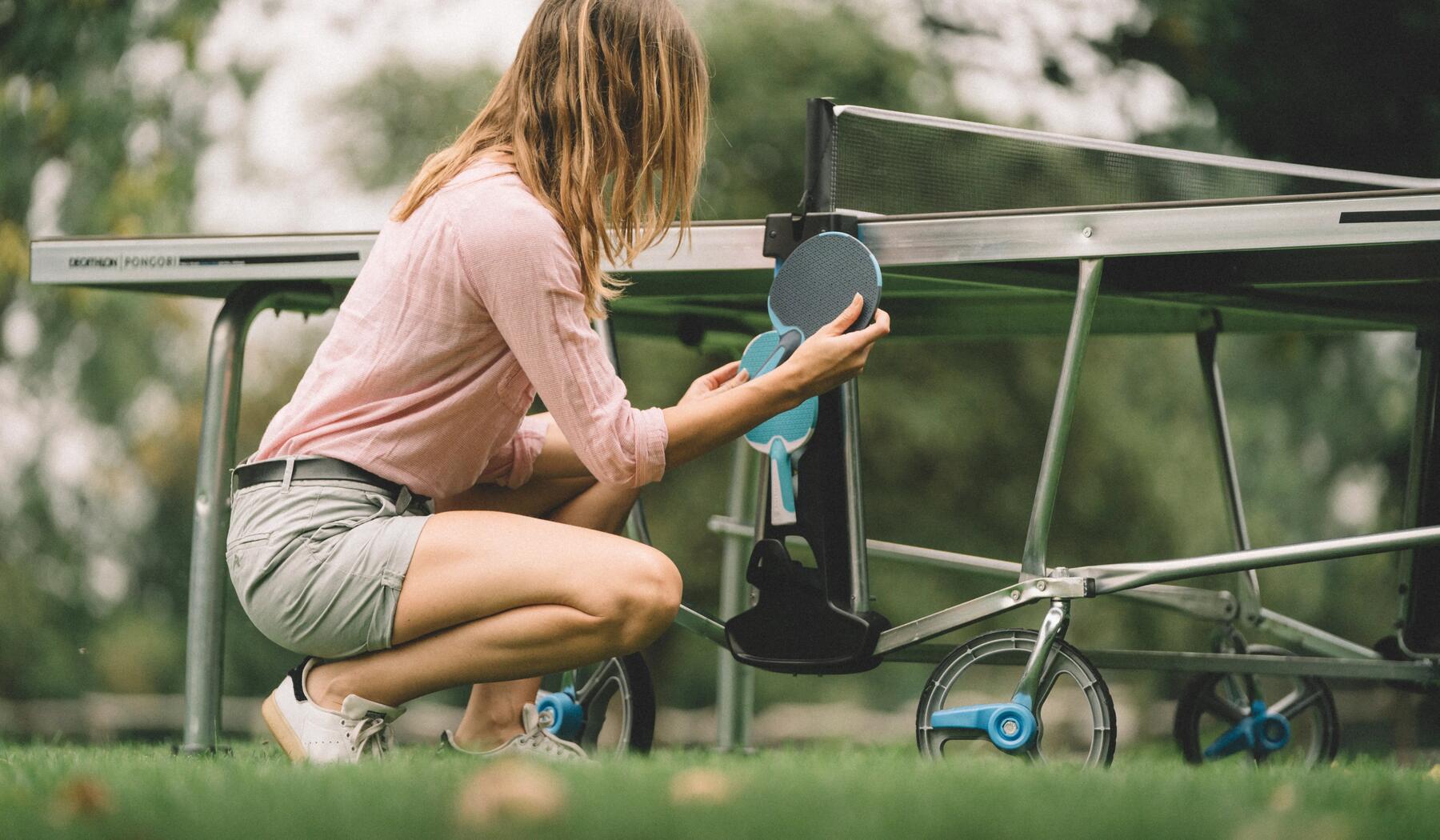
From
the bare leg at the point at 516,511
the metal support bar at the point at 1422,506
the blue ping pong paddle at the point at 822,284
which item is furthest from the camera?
the metal support bar at the point at 1422,506

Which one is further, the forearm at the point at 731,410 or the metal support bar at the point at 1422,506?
the metal support bar at the point at 1422,506

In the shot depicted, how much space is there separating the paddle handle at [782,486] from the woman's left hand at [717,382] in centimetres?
18

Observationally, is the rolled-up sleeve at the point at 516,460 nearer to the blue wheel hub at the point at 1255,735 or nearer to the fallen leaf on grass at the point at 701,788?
the fallen leaf on grass at the point at 701,788

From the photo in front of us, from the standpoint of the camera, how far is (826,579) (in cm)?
348

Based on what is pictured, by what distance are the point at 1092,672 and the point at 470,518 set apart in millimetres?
1169

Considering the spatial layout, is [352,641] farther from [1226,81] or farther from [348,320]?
[1226,81]

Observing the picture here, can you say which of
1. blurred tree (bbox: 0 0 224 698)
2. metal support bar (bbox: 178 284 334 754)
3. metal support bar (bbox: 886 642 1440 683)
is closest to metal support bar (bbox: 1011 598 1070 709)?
metal support bar (bbox: 886 642 1440 683)

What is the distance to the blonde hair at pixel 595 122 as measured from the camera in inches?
124

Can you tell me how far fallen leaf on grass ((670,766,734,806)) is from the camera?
7.22 feet

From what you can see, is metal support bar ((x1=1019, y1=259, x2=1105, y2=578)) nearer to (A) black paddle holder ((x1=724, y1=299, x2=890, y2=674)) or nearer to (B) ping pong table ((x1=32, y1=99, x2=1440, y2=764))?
(B) ping pong table ((x1=32, y1=99, x2=1440, y2=764))

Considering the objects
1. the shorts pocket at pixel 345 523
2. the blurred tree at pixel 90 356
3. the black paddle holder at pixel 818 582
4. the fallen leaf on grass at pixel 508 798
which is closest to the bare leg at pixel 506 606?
the shorts pocket at pixel 345 523

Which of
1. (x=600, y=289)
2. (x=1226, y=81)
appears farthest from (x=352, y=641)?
(x=1226, y=81)

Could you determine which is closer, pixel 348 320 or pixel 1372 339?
pixel 348 320

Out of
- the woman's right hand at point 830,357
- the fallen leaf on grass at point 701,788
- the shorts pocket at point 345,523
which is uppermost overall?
the woman's right hand at point 830,357
